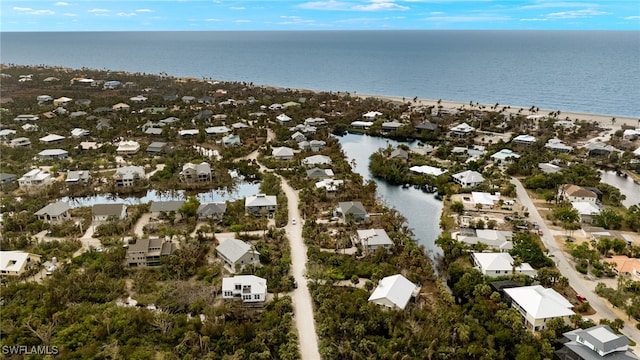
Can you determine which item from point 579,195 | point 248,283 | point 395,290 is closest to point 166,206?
point 248,283

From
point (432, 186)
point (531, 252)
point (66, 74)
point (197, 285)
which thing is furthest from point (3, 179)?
point (66, 74)

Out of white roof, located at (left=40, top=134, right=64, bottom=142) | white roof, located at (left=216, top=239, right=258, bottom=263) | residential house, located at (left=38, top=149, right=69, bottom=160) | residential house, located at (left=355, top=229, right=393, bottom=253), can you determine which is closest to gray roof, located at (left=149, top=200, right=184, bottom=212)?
white roof, located at (left=216, top=239, right=258, bottom=263)

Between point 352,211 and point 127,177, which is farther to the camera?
point 127,177

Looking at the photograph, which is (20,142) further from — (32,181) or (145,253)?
(145,253)

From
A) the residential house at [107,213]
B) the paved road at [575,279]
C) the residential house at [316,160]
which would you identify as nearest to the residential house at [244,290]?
the residential house at [107,213]

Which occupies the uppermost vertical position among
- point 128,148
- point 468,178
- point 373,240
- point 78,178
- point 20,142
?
point 20,142

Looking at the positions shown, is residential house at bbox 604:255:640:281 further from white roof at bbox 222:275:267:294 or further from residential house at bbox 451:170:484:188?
white roof at bbox 222:275:267:294
